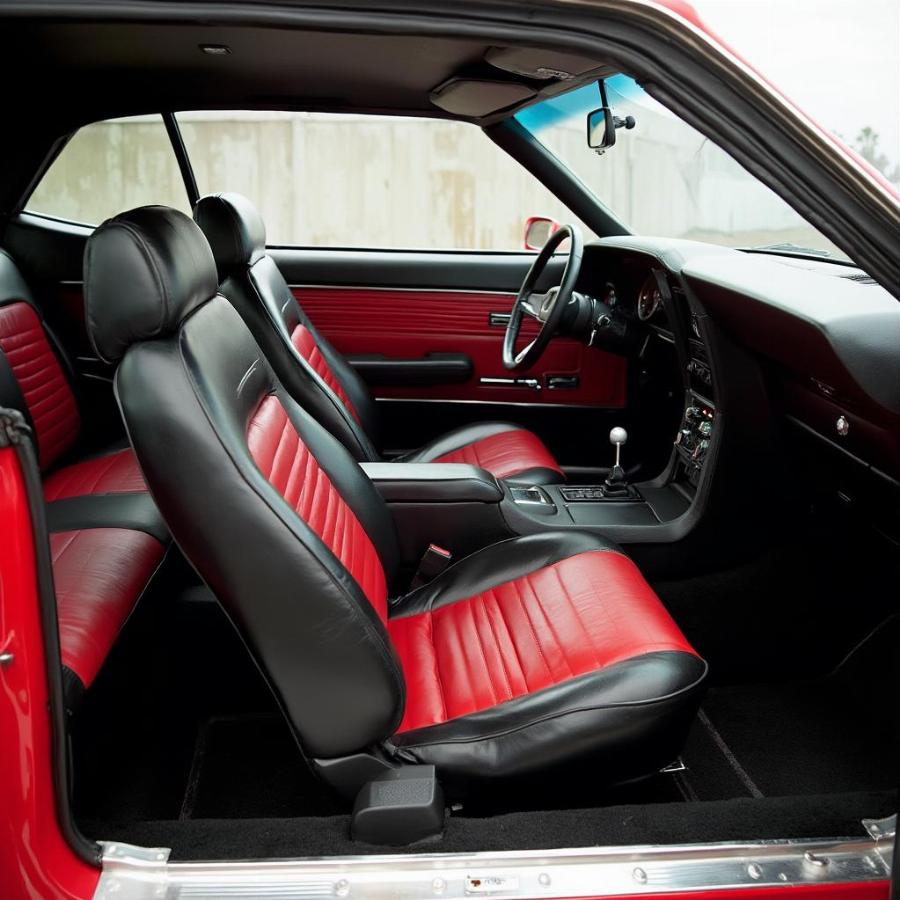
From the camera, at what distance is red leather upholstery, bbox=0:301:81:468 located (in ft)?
8.60

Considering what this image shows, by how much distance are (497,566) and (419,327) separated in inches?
62.3

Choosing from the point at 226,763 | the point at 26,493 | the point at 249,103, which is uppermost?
the point at 249,103

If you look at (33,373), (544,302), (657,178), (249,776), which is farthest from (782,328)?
(33,373)

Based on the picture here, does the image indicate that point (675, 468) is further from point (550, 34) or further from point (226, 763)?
point (550, 34)

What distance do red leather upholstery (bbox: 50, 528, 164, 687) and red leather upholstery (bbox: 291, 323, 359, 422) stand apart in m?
0.67

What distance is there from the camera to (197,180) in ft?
11.1

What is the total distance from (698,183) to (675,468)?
1.07m

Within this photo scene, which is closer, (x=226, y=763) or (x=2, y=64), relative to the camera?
(x=226, y=763)

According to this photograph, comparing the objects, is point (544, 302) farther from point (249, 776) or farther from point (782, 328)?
point (249, 776)

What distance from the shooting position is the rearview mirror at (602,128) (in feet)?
8.14

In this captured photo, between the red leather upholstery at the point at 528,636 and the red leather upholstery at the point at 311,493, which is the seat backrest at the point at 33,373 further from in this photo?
the red leather upholstery at the point at 528,636

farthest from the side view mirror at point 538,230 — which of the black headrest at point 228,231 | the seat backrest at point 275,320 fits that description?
the black headrest at point 228,231

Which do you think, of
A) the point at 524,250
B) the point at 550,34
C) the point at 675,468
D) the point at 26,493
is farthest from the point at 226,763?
the point at 524,250

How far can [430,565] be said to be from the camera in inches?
80.3
